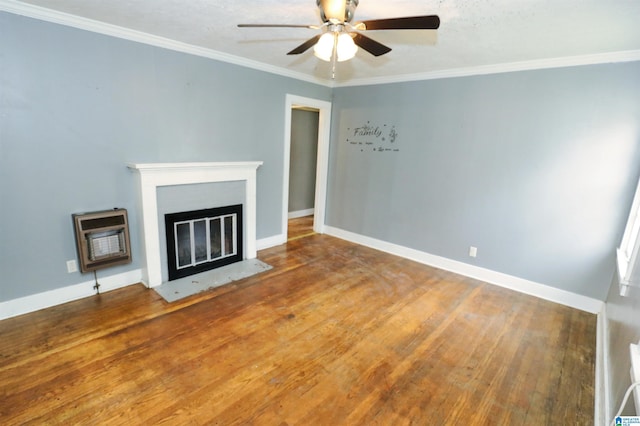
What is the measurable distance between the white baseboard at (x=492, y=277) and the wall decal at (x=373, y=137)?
135cm

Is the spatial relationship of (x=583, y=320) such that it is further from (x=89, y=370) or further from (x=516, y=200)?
(x=89, y=370)

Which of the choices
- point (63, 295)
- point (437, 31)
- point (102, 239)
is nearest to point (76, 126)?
point (102, 239)

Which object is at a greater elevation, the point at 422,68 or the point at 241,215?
the point at 422,68

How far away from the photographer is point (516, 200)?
327 cm

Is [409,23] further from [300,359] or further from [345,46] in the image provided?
[300,359]

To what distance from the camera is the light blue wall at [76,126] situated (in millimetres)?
2336

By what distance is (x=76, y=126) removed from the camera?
2.59 meters

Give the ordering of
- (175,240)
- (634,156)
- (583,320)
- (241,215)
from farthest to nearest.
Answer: (241,215) < (175,240) < (583,320) < (634,156)

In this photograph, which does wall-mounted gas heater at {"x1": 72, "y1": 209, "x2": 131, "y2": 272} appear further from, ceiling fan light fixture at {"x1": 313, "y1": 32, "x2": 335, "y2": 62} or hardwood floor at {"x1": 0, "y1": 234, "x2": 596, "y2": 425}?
ceiling fan light fixture at {"x1": 313, "y1": 32, "x2": 335, "y2": 62}

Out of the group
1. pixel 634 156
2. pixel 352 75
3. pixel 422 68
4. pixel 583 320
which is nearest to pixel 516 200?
pixel 634 156

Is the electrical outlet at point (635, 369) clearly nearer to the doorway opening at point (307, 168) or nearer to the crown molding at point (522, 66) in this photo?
the crown molding at point (522, 66)

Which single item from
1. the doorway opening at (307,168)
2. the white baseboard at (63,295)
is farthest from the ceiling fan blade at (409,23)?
the white baseboard at (63,295)

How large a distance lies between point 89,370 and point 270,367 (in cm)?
118

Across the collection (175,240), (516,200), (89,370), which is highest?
(516,200)
